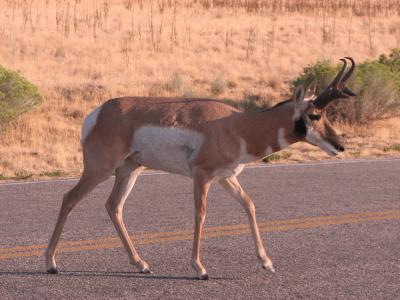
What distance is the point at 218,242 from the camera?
8.92 m

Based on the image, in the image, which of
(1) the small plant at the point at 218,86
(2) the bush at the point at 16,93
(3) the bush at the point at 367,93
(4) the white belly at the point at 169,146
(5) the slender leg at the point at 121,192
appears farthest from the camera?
(1) the small plant at the point at 218,86

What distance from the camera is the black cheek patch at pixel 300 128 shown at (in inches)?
293

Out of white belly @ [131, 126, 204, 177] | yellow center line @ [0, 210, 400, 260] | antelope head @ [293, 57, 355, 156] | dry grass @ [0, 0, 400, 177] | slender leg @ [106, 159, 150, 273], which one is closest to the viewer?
antelope head @ [293, 57, 355, 156]

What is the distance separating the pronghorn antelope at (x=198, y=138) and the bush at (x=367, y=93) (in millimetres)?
14897

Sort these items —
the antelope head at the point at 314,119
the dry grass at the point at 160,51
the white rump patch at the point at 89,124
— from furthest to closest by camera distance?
the dry grass at the point at 160,51 → the white rump patch at the point at 89,124 → the antelope head at the point at 314,119

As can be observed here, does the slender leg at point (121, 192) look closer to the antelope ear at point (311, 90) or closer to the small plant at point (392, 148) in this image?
the antelope ear at point (311, 90)

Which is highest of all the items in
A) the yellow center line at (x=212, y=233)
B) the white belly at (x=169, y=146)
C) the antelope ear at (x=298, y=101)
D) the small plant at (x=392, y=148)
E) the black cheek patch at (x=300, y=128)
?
the antelope ear at (x=298, y=101)

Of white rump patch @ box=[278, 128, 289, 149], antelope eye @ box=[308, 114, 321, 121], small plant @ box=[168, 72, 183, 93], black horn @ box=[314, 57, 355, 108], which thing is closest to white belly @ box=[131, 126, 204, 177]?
white rump patch @ box=[278, 128, 289, 149]

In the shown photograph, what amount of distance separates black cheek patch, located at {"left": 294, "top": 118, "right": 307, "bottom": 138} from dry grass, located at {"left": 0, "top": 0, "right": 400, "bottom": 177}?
7.91m

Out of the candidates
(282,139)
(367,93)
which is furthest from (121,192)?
(367,93)

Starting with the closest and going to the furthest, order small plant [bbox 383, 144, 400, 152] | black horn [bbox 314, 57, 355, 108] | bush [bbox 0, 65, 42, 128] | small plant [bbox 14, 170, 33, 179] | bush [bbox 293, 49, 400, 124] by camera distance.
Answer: black horn [bbox 314, 57, 355, 108]
small plant [bbox 14, 170, 33, 179]
small plant [bbox 383, 144, 400, 152]
bush [bbox 0, 65, 42, 128]
bush [bbox 293, 49, 400, 124]

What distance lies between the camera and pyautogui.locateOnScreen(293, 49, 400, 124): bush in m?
22.5

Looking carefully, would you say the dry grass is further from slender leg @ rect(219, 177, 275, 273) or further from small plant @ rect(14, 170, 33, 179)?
slender leg @ rect(219, 177, 275, 273)

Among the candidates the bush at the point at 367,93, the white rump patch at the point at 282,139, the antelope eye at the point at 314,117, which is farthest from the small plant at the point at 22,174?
the bush at the point at 367,93
